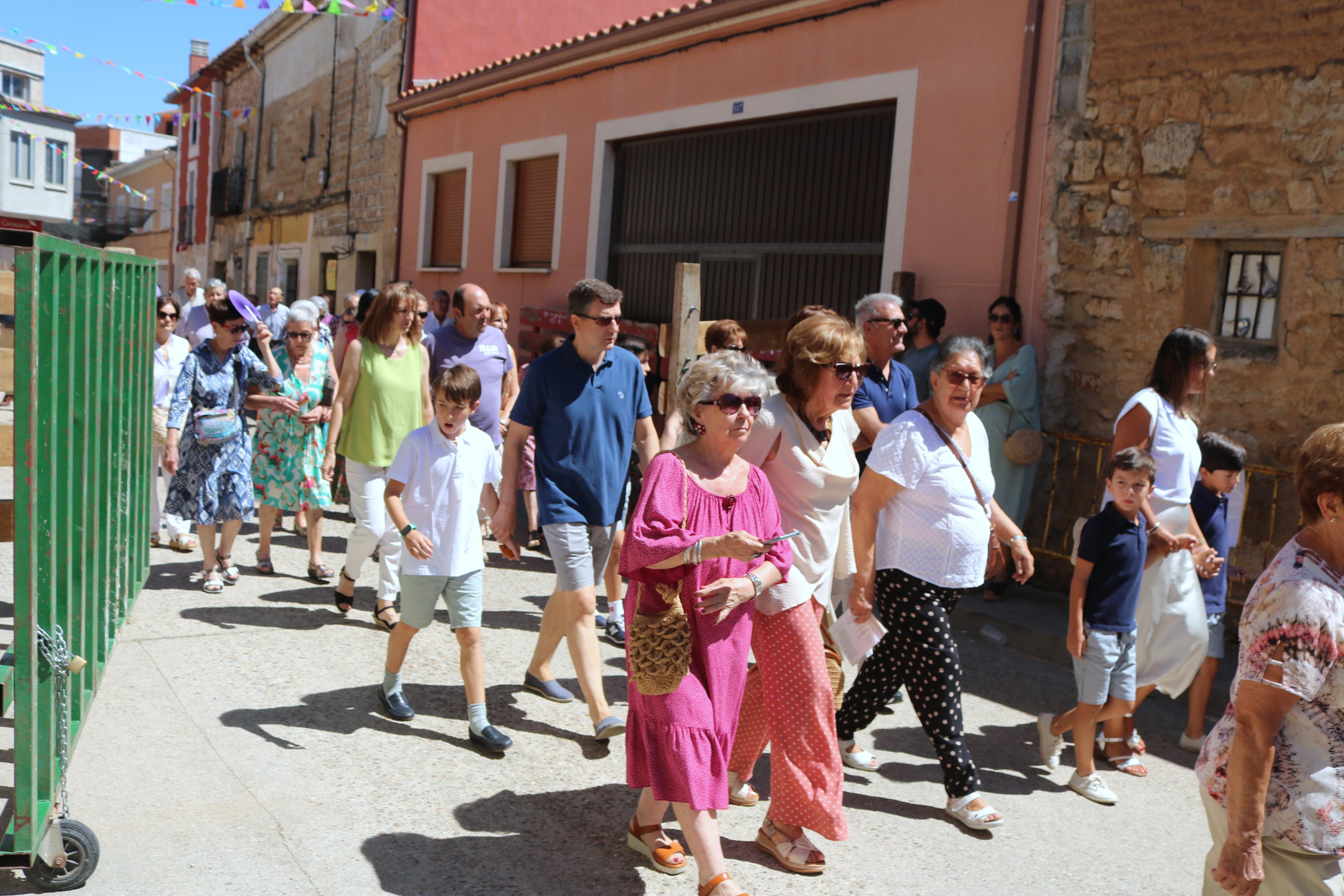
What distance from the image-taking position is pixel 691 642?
10.5 ft

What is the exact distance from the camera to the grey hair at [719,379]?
3.27m

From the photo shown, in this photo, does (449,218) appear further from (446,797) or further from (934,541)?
(934,541)

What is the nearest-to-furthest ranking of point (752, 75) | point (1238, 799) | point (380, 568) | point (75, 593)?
point (1238, 799) → point (75, 593) → point (380, 568) → point (752, 75)

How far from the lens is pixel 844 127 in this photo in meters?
9.15

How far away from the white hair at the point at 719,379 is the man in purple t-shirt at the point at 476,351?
13.3 ft

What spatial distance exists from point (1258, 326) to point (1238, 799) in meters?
4.88

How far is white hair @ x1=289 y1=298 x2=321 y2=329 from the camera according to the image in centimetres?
693

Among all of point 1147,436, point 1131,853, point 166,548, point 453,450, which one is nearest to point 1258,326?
point 1147,436

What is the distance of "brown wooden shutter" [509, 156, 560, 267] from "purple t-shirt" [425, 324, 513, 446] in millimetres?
5687

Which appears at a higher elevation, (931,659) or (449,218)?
(449,218)

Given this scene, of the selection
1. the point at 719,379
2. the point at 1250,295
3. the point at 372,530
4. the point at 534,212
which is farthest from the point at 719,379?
the point at 534,212

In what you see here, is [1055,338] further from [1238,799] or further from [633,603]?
[1238,799]

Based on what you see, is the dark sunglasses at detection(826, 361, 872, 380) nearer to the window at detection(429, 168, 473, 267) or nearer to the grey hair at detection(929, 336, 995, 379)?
the grey hair at detection(929, 336, 995, 379)

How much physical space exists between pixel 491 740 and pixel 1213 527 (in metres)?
3.12
